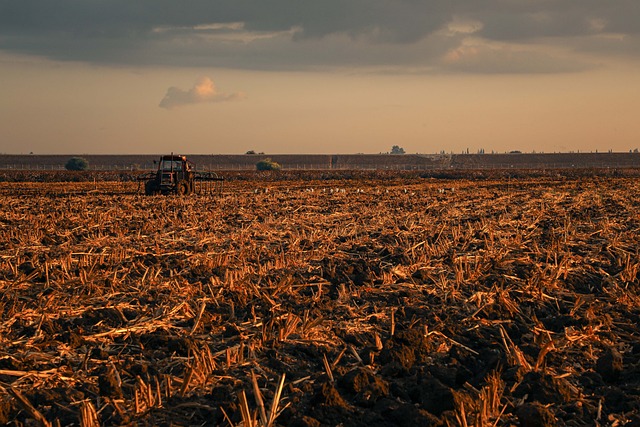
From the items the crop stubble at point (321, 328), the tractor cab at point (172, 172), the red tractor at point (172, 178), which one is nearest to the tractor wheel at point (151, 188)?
the red tractor at point (172, 178)

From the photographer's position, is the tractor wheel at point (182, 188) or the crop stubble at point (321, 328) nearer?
the crop stubble at point (321, 328)

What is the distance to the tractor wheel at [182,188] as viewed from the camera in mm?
31156

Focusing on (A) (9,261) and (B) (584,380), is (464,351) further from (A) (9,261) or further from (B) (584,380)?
(A) (9,261)

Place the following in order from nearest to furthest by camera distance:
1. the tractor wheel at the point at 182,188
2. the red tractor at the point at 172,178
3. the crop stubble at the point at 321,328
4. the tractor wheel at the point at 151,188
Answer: the crop stubble at the point at 321,328
the tractor wheel at the point at 182,188
the red tractor at the point at 172,178
the tractor wheel at the point at 151,188

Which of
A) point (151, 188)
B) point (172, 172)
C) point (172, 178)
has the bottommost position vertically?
point (151, 188)

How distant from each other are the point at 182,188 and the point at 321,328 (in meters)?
24.4

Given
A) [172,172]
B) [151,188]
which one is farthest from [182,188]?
[151,188]

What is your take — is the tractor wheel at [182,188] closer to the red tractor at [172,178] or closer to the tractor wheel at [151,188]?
the red tractor at [172,178]

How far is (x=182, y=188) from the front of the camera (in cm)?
3145

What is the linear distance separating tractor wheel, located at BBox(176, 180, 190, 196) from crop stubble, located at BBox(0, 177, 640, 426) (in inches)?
615

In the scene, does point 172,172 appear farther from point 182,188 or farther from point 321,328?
point 321,328

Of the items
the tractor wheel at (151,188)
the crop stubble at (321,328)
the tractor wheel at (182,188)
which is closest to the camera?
the crop stubble at (321,328)

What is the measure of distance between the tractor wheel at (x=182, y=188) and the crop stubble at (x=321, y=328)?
→ 1562 cm

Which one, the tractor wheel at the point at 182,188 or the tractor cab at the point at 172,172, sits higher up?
the tractor cab at the point at 172,172
